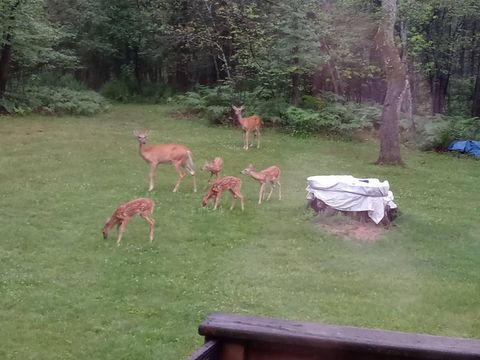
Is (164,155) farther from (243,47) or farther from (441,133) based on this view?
(243,47)

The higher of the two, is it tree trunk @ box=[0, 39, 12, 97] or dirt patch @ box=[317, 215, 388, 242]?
tree trunk @ box=[0, 39, 12, 97]

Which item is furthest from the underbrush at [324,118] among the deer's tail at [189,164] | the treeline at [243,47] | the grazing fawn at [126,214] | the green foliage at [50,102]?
the grazing fawn at [126,214]

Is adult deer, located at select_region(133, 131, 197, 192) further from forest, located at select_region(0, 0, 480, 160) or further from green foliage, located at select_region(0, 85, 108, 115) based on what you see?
green foliage, located at select_region(0, 85, 108, 115)

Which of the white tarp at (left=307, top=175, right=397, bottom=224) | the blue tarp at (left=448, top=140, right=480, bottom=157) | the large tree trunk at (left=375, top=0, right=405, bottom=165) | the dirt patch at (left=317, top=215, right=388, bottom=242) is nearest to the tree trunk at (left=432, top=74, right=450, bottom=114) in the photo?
the blue tarp at (left=448, top=140, right=480, bottom=157)

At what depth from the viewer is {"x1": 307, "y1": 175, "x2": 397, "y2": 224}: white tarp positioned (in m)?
10.9

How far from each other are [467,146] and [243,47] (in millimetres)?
8811

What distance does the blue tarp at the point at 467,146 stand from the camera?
20047 millimetres

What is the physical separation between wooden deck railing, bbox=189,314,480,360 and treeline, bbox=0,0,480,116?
53.2 ft

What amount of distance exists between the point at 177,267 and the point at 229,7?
58.0 feet

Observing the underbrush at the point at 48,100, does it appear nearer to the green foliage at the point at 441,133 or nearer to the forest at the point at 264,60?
the forest at the point at 264,60

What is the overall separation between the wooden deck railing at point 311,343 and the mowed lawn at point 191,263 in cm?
416

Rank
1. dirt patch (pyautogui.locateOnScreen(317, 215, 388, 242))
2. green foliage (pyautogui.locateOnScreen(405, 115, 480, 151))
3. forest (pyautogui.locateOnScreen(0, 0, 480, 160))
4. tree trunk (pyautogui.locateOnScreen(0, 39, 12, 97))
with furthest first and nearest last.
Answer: tree trunk (pyautogui.locateOnScreen(0, 39, 12, 97))
forest (pyautogui.locateOnScreen(0, 0, 480, 160))
green foliage (pyautogui.locateOnScreen(405, 115, 480, 151))
dirt patch (pyautogui.locateOnScreen(317, 215, 388, 242))

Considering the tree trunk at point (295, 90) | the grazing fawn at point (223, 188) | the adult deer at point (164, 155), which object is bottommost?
the grazing fawn at point (223, 188)

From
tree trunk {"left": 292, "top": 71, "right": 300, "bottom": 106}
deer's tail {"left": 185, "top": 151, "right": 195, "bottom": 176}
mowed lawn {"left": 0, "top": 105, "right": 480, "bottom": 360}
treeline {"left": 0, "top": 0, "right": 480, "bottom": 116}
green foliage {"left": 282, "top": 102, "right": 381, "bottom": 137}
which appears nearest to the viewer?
mowed lawn {"left": 0, "top": 105, "right": 480, "bottom": 360}
